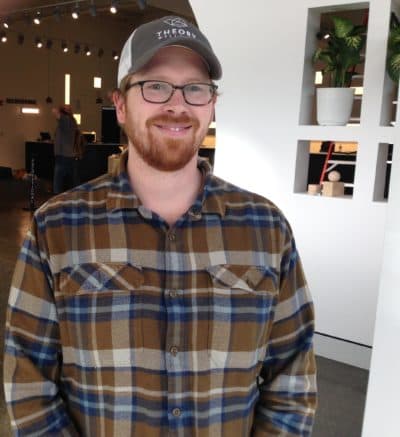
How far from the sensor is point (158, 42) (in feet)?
→ 3.51

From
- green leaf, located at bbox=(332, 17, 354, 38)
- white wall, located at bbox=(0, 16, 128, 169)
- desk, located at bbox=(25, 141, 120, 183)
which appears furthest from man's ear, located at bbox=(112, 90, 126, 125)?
white wall, located at bbox=(0, 16, 128, 169)

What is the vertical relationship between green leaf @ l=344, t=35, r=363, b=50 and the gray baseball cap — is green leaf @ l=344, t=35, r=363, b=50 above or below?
above

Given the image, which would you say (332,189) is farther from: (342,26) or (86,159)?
(86,159)

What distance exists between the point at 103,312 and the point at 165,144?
0.37 meters

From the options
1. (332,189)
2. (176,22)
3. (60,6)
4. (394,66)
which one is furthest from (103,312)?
(60,6)

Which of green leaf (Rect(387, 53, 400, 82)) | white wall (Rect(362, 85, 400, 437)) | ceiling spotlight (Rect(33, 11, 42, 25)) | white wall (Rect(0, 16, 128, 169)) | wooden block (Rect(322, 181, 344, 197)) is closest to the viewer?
white wall (Rect(362, 85, 400, 437))

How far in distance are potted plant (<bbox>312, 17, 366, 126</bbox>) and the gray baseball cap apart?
2.60 m

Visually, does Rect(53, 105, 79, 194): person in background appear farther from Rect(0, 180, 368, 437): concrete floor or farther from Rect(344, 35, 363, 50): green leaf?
Rect(344, 35, 363, 50): green leaf

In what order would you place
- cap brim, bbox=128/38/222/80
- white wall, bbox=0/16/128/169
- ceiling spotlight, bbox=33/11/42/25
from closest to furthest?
1. cap brim, bbox=128/38/222/80
2. ceiling spotlight, bbox=33/11/42/25
3. white wall, bbox=0/16/128/169

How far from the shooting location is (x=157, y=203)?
117 cm

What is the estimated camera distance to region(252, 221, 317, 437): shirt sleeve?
3.90 ft

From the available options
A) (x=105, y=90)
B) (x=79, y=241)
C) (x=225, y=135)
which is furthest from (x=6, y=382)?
(x=105, y=90)

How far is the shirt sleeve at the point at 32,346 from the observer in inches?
43.3

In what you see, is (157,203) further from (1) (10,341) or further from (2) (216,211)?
(1) (10,341)
